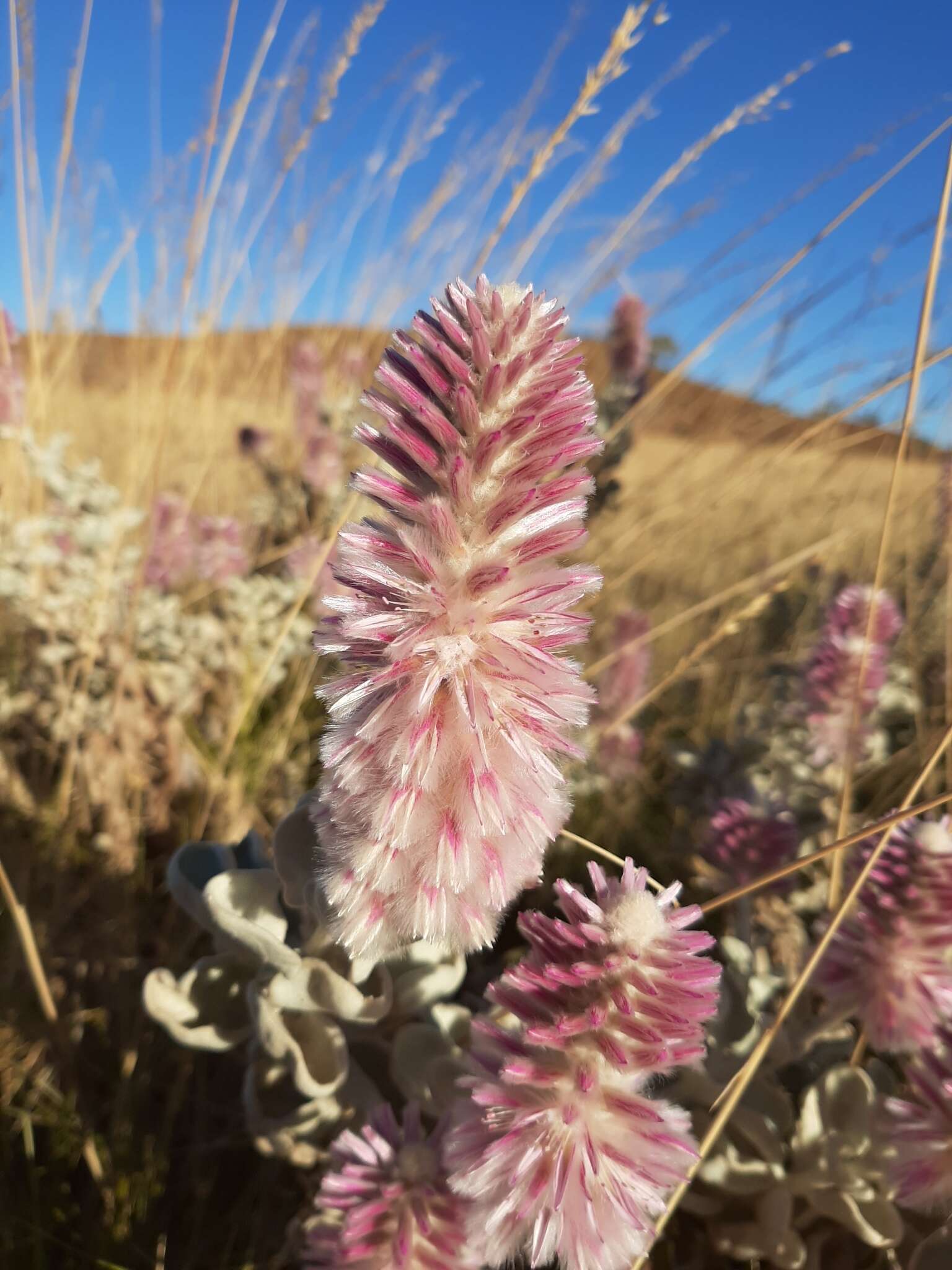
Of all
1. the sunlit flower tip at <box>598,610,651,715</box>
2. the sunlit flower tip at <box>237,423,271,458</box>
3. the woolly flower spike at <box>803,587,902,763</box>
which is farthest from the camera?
the sunlit flower tip at <box>237,423,271,458</box>

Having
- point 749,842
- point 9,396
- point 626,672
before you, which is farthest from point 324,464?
point 749,842

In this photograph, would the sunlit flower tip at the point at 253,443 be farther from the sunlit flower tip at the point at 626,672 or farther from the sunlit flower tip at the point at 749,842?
the sunlit flower tip at the point at 749,842

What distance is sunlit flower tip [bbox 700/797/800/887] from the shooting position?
4.74 feet

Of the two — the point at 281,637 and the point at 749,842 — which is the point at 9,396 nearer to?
the point at 281,637

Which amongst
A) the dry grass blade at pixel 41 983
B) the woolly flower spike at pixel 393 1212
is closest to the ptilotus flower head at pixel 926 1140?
the woolly flower spike at pixel 393 1212

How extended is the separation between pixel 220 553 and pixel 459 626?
6.10 ft

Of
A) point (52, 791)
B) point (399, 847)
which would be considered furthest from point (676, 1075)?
point (52, 791)

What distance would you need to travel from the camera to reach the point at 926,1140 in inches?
35.0

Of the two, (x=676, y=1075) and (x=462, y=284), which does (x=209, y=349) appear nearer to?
(x=462, y=284)

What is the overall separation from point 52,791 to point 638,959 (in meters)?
1.76

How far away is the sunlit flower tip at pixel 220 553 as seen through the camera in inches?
93.6

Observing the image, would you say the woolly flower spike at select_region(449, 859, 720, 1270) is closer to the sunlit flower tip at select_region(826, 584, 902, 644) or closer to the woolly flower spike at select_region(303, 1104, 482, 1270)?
the woolly flower spike at select_region(303, 1104, 482, 1270)

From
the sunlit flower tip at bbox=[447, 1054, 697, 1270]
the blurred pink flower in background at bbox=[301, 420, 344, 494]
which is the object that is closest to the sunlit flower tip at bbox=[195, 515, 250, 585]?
the blurred pink flower in background at bbox=[301, 420, 344, 494]

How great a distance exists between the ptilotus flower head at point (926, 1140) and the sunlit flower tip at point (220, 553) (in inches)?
76.1
